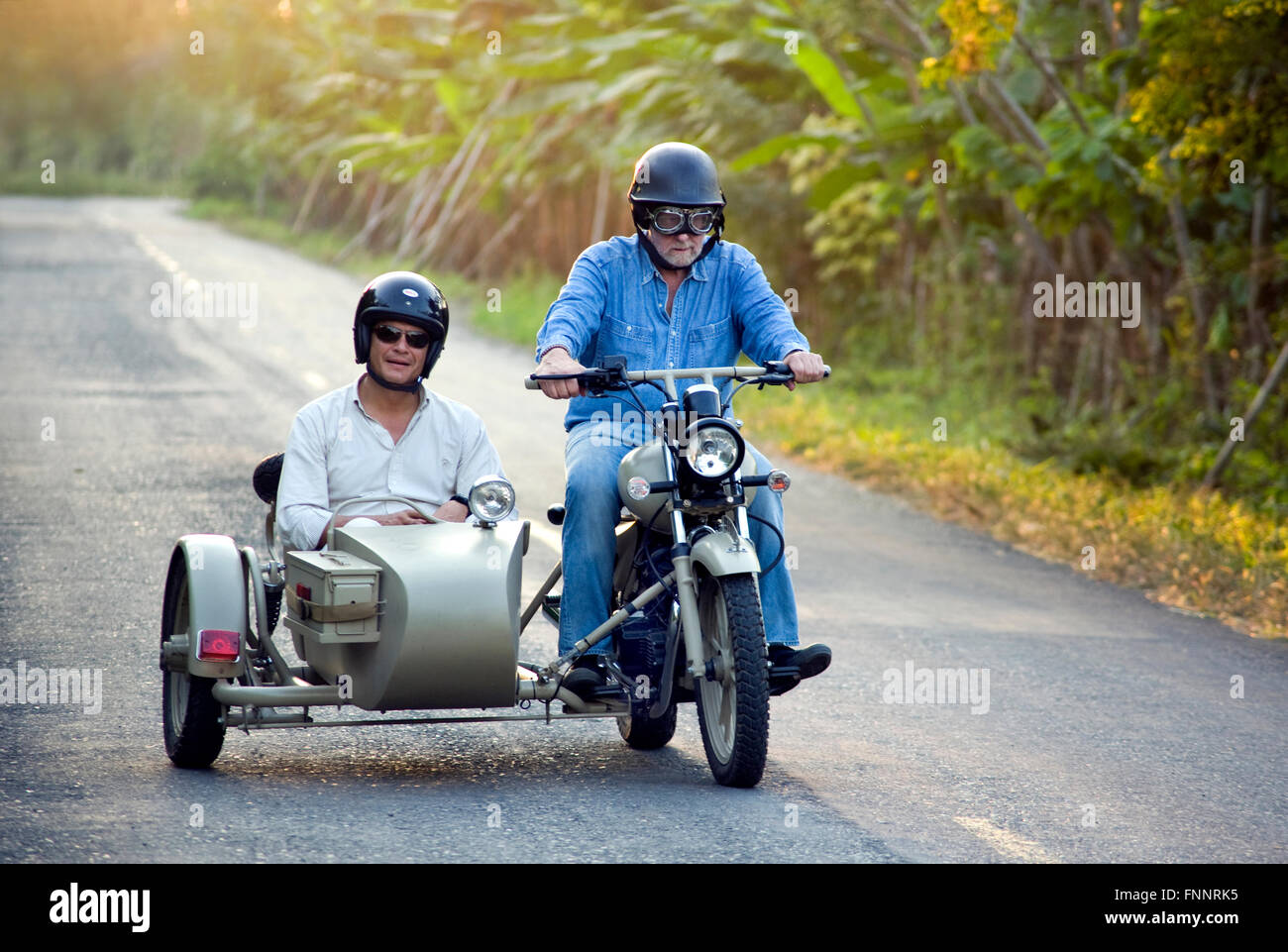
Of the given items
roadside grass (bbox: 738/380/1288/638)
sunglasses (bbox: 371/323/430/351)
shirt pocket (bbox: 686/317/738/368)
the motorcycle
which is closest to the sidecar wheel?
the motorcycle

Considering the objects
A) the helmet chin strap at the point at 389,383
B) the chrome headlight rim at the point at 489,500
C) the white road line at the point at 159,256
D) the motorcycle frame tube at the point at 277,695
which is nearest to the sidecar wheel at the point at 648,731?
the motorcycle frame tube at the point at 277,695

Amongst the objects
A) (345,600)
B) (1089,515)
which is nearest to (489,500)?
→ (345,600)

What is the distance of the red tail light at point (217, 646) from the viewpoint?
5.19 metres

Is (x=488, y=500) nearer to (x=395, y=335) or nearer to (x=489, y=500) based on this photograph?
(x=489, y=500)

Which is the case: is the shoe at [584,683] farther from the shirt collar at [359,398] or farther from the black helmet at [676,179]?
the black helmet at [676,179]

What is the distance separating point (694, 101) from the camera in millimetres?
21250

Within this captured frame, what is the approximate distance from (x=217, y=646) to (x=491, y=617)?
0.85 m

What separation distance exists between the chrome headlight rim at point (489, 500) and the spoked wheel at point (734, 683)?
646 mm

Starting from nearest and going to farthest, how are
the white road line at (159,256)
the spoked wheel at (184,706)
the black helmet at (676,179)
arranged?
1. the spoked wheel at (184,706)
2. the black helmet at (676,179)
3. the white road line at (159,256)

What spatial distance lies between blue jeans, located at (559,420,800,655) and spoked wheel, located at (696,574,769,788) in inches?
11.2

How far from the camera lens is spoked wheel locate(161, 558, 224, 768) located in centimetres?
528

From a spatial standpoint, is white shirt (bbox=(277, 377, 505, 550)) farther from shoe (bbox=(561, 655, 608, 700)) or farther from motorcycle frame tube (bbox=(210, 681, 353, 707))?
shoe (bbox=(561, 655, 608, 700))

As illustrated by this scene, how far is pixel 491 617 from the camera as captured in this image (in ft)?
16.6
